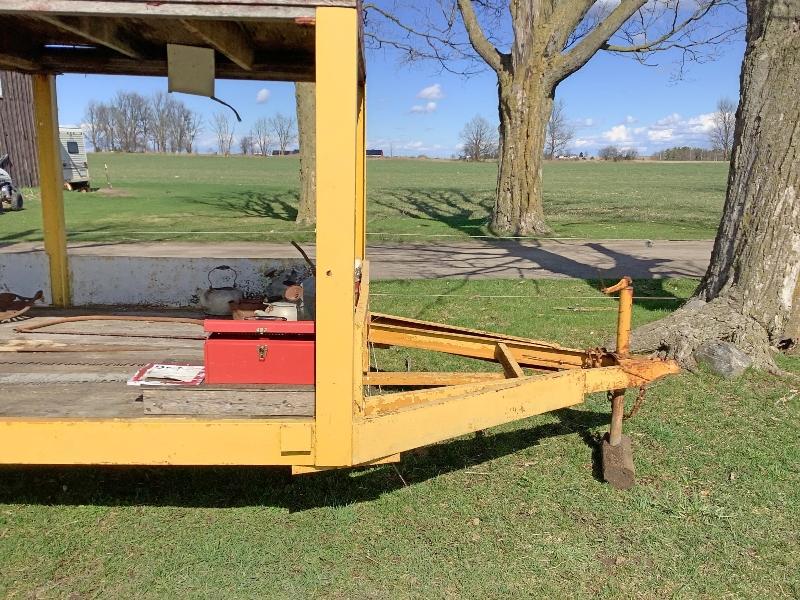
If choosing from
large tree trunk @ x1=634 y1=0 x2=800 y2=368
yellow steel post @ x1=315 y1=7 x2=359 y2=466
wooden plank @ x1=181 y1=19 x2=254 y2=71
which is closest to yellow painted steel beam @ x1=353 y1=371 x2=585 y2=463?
yellow steel post @ x1=315 y1=7 x2=359 y2=466

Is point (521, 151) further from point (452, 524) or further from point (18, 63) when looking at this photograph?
point (452, 524)

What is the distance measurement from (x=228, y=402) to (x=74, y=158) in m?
29.4

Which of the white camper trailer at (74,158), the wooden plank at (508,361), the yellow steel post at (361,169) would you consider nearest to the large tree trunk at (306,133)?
the yellow steel post at (361,169)

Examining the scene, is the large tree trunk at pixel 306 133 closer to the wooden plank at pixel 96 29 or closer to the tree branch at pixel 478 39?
the tree branch at pixel 478 39

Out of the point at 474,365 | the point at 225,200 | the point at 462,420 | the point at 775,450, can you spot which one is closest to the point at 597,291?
the point at 474,365

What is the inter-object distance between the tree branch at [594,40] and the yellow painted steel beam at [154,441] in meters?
13.3

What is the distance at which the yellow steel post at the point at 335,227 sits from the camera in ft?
7.75

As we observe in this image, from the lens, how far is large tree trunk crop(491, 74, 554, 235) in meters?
14.5

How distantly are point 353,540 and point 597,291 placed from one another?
6.88 meters

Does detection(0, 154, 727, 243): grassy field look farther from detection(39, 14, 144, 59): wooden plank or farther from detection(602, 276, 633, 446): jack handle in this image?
detection(39, 14, 144, 59): wooden plank

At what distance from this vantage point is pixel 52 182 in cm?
470

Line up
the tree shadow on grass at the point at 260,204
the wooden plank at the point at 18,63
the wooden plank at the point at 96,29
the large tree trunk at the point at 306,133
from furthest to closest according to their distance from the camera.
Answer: the tree shadow on grass at the point at 260,204
the large tree trunk at the point at 306,133
the wooden plank at the point at 18,63
the wooden plank at the point at 96,29

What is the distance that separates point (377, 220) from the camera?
2002 centimetres

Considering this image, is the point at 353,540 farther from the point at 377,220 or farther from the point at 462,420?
the point at 377,220
